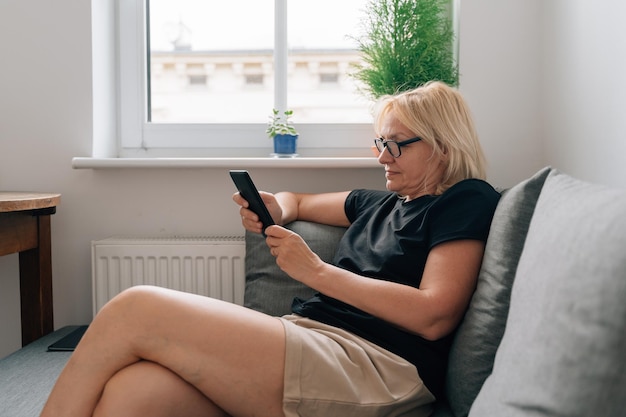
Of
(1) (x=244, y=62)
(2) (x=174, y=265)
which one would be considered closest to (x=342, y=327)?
(2) (x=174, y=265)

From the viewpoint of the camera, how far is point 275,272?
1.71m

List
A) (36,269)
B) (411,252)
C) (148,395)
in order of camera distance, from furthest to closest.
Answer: (36,269), (411,252), (148,395)

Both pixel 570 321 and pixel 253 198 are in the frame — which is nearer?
pixel 570 321

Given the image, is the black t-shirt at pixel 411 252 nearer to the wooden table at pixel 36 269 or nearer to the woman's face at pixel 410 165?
the woman's face at pixel 410 165

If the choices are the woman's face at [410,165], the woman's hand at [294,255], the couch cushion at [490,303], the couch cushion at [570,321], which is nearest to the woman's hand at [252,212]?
the woman's hand at [294,255]

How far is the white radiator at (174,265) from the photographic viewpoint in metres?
1.97

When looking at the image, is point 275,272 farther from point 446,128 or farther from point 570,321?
point 570,321

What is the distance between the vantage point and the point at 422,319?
125 centimetres

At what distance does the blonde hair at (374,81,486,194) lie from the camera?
1.45 metres

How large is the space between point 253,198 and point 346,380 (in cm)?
54

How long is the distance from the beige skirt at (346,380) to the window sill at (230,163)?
0.80 m

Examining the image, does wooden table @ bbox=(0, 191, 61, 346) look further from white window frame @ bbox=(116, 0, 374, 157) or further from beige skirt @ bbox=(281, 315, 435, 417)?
beige skirt @ bbox=(281, 315, 435, 417)

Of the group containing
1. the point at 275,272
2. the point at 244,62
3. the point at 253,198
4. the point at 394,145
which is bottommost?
the point at 275,272

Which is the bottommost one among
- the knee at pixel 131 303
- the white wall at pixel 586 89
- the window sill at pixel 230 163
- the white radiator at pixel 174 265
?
the white radiator at pixel 174 265
